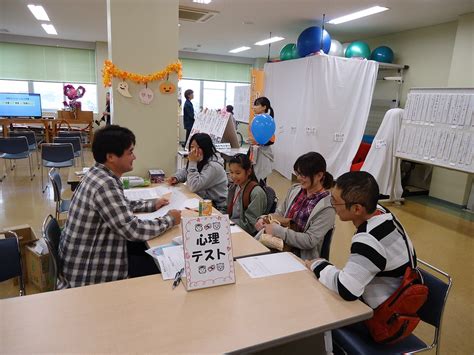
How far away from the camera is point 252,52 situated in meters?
9.88

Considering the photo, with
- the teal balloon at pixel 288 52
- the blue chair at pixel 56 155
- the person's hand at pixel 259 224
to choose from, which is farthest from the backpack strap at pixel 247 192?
the teal balloon at pixel 288 52

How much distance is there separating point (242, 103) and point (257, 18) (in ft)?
13.6

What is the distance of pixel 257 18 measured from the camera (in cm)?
582

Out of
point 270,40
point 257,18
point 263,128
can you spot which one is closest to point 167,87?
point 263,128

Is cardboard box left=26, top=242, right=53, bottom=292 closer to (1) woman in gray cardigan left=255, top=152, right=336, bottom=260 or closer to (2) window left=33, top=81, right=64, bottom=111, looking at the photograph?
(1) woman in gray cardigan left=255, top=152, right=336, bottom=260

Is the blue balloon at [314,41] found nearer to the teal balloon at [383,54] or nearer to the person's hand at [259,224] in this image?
the teal balloon at [383,54]

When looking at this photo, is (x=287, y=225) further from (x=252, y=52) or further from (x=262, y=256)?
(x=252, y=52)

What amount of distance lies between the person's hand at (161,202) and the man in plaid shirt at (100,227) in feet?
1.69

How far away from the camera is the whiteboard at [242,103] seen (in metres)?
9.51

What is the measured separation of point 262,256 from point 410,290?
24.8 inches

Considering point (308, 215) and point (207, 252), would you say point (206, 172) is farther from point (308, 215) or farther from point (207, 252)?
point (207, 252)

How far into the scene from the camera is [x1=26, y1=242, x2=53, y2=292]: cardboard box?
2.09 m

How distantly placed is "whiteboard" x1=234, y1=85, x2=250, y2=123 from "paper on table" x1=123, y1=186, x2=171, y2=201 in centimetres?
696

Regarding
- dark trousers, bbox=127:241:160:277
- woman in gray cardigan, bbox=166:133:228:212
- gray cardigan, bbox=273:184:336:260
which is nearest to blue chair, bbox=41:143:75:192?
woman in gray cardigan, bbox=166:133:228:212
